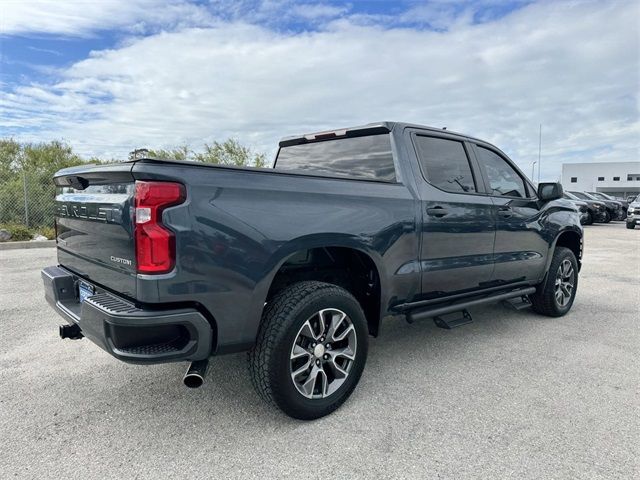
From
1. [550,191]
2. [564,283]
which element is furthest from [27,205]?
[564,283]

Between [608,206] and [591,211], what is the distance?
171cm

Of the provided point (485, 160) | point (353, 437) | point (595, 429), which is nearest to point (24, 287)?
point (353, 437)

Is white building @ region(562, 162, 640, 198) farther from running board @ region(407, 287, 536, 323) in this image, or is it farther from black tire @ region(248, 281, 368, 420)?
black tire @ region(248, 281, 368, 420)

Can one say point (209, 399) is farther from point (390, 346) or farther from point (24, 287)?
point (24, 287)

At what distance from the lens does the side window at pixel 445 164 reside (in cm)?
372

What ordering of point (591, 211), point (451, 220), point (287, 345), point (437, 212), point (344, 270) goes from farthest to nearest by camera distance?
point (591, 211) < point (451, 220) < point (437, 212) < point (344, 270) < point (287, 345)

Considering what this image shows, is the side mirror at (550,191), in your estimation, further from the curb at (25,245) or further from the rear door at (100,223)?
the curb at (25,245)

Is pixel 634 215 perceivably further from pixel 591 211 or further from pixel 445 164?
pixel 445 164

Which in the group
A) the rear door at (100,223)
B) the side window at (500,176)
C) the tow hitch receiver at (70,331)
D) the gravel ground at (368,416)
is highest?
the side window at (500,176)

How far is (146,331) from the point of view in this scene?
2.30 m

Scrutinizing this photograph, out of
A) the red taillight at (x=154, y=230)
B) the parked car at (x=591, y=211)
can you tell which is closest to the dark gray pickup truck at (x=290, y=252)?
the red taillight at (x=154, y=230)

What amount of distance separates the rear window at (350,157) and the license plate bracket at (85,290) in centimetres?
156

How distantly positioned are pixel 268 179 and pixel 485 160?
2576 millimetres

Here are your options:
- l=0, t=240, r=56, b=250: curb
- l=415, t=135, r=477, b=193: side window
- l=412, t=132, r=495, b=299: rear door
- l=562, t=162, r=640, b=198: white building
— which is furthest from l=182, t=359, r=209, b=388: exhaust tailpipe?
l=562, t=162, r=640, b=198: white building
